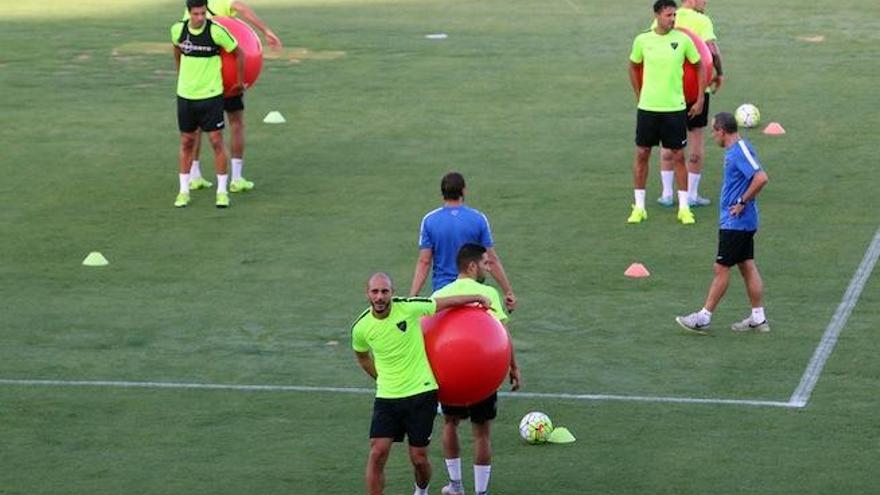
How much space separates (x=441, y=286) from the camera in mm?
12766

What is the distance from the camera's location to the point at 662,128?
1836 cm

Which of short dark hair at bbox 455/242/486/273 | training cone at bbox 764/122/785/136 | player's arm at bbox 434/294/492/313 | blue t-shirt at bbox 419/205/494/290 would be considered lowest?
training cone at bbox 764/122/785/136

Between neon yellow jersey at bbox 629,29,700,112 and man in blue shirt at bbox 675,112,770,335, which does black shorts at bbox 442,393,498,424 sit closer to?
man in blue shirt at bbox 675,112,770,335

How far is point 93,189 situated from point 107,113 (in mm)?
3985

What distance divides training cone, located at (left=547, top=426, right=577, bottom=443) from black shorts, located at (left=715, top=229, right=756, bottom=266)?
113 inches

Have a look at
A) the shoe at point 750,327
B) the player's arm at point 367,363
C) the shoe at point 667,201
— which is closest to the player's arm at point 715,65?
the shoe at point 667,201

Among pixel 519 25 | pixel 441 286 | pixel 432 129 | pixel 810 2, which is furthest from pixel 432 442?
pixel 810 2

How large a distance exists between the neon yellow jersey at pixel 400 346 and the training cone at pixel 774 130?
12.2 metres

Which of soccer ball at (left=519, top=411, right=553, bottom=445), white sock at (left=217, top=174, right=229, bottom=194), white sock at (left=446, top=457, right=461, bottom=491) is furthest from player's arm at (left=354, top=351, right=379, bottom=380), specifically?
white sock at (left=217, top=174, right=229, bottom=194)

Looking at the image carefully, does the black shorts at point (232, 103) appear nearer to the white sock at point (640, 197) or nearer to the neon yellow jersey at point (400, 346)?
the white sock at point (640, 197)

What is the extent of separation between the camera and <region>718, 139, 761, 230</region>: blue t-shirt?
14.6 metres

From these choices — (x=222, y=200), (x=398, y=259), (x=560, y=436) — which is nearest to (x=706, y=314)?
(x=560, y=436)

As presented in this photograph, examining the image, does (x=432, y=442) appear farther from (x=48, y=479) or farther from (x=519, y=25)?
(x=519, y=25)

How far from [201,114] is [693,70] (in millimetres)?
4987
